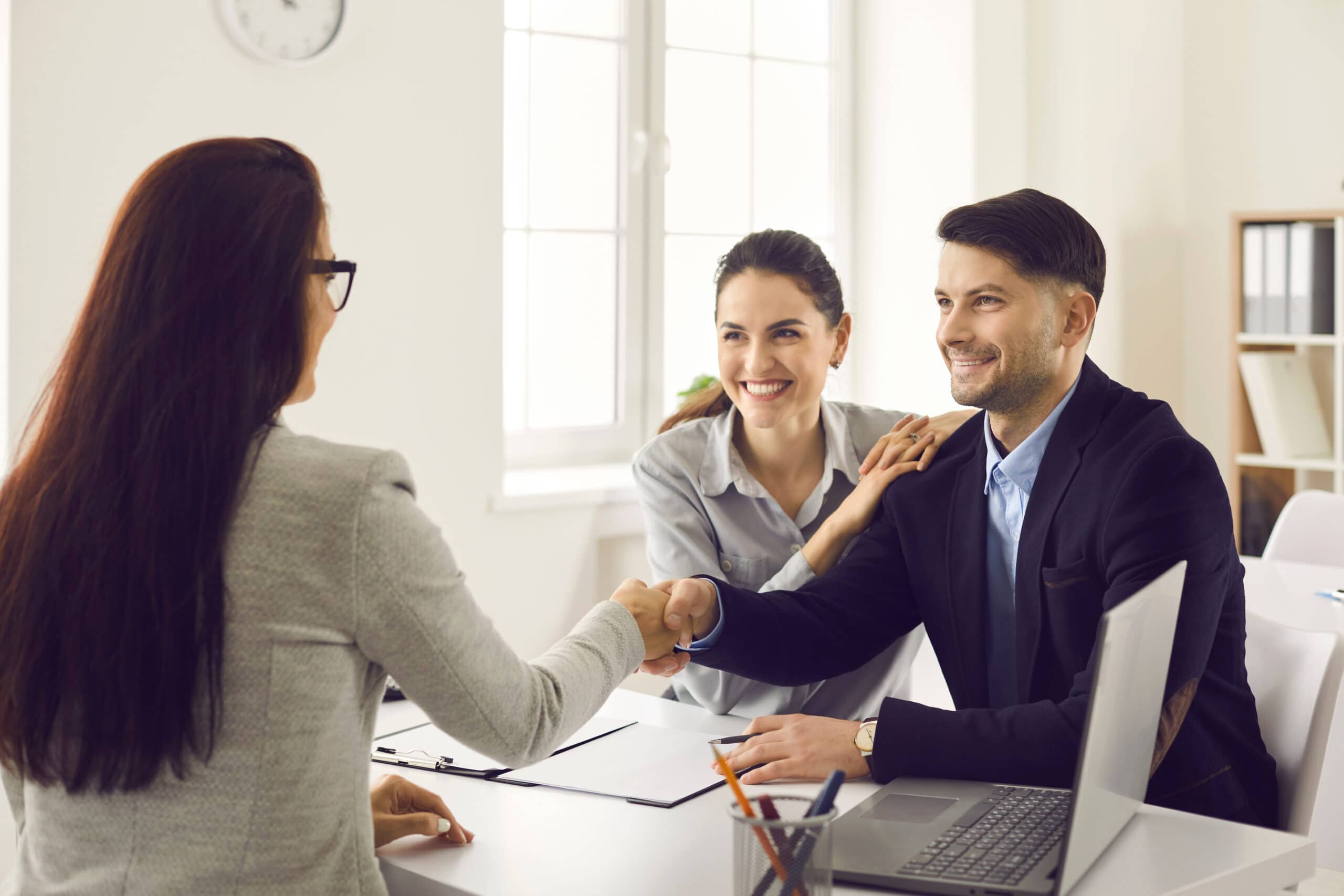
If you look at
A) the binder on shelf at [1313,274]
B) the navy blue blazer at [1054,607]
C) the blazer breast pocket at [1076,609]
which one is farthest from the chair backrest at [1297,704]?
the binder on shelf at [1313,274]

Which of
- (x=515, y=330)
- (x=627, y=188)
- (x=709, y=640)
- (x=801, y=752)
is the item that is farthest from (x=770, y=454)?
(x=627, y=188)

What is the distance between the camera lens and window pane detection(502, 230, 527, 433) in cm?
365

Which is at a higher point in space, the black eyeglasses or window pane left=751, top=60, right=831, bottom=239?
window pane left=751, top=60, right=831, bottom=239

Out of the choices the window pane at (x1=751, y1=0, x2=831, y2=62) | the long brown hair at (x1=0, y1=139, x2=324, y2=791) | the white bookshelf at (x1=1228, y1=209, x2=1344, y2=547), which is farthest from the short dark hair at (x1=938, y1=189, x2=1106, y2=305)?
the window pane at (x1=751, y1=0, x2=831, y2=62)

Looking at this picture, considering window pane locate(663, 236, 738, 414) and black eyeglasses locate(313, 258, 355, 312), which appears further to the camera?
window pane locate(663, 236, 738, 414)

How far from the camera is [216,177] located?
1.05 m

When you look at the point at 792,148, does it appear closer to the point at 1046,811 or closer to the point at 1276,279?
the point at 1276,279

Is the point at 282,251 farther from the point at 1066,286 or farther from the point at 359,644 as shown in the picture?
the point at 1066,286

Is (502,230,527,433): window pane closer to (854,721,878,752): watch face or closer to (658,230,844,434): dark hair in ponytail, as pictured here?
(658,230,844,434): dark hair in ponytail

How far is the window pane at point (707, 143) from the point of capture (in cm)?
392

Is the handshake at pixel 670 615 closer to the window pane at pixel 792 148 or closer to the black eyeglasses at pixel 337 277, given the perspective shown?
the black eyeglasses at pixel 337 277

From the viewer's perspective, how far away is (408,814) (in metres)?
1.28

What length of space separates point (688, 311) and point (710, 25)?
35.2 inches

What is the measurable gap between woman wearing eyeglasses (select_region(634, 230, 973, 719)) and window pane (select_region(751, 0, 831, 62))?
6.65 feet
